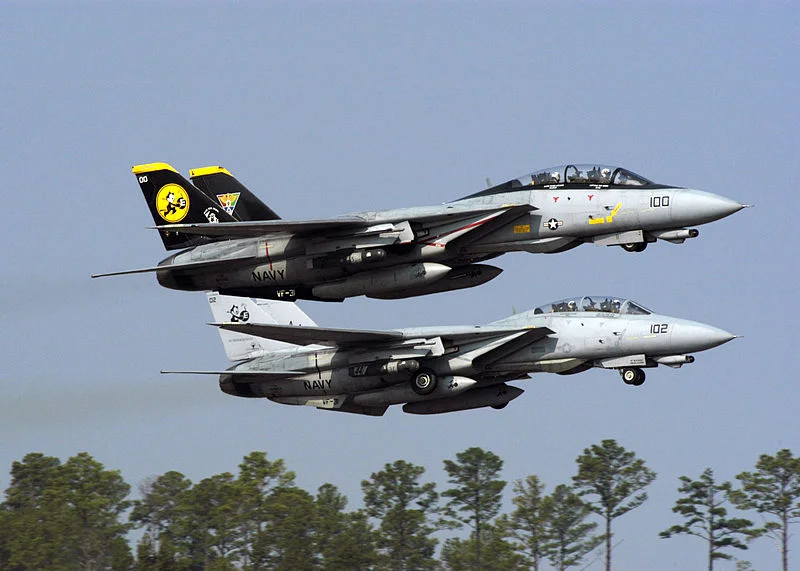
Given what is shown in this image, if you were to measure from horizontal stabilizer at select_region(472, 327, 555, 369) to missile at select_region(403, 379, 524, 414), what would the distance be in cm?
187

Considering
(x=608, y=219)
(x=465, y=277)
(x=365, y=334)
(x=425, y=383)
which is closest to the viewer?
(x=608, y=219)

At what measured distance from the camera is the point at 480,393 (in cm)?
4003

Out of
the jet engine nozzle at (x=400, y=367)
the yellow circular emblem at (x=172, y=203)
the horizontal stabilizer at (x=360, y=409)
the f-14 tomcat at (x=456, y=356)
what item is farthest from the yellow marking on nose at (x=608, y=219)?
the yellow circular emblem at (x=172, y=203)

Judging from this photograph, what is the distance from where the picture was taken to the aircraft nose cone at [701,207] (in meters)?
30.7

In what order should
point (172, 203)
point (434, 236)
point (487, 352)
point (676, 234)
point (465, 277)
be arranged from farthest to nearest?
point (487, 352) < point (172, 203) < point (465, 277) < point (434, 236) < point (676, 234)

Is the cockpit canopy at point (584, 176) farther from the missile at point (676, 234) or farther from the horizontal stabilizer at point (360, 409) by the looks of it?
the horizontal stabilizer at point (360, 409)

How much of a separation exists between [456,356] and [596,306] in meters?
3.96

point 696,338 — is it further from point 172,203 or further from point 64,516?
point 64,516

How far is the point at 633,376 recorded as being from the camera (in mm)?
35469

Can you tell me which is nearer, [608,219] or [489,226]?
[608,219]

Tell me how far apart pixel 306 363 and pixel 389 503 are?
28100 mm

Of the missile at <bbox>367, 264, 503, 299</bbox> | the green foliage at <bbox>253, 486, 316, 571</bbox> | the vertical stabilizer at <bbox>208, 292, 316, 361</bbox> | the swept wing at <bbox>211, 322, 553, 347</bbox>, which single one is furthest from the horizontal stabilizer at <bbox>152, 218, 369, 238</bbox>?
the green foliage at <bbox>253, 486, 316, 571</bbox>

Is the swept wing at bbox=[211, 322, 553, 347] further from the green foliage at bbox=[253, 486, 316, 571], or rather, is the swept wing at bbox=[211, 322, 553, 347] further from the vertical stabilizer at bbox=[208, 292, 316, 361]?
the green foliage at bbox=[253, 486, 316, 571]

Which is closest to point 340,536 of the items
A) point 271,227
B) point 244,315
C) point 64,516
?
point 64,516
